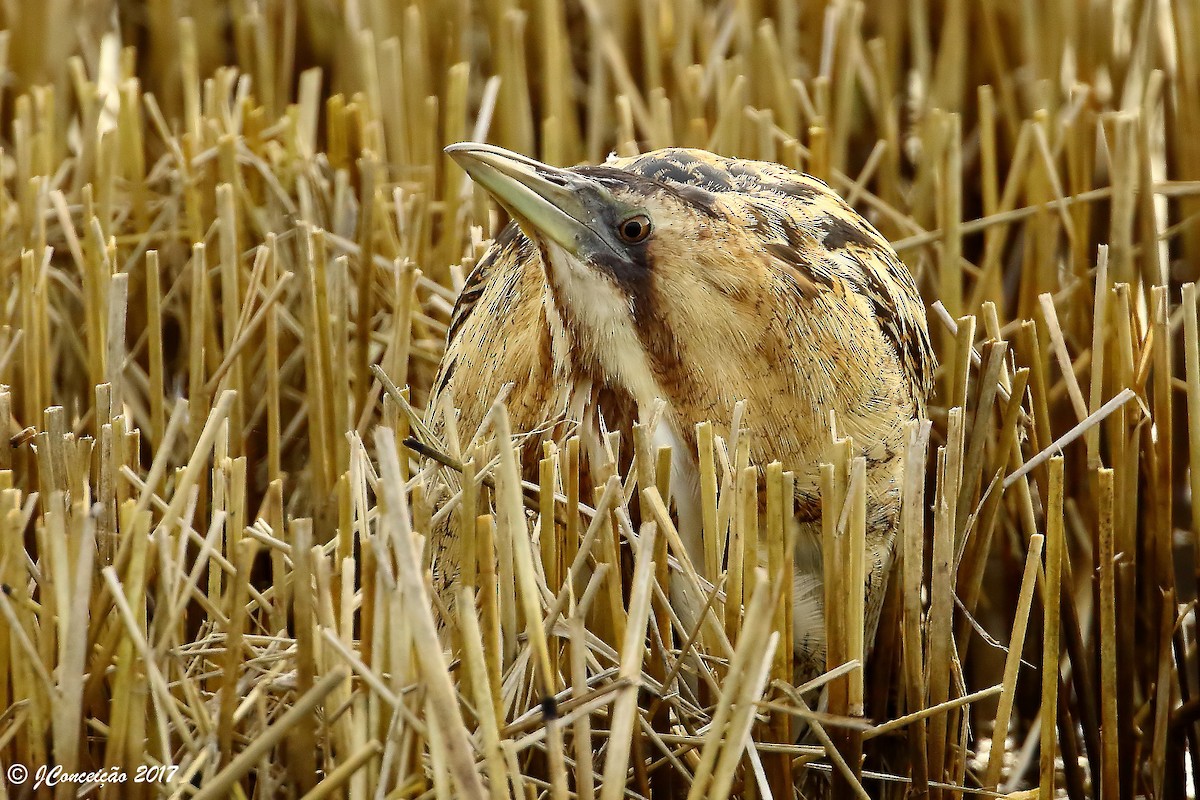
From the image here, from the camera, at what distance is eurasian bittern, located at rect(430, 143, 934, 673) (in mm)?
1865

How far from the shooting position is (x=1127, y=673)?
2074 millimetres

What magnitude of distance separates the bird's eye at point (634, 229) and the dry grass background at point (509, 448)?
283mm

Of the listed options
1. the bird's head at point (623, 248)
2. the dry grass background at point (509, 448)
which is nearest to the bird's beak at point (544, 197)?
the bird's head at point (623, 248)

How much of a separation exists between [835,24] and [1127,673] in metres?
1.71

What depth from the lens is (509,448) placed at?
135cm

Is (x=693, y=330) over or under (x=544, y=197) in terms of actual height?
under

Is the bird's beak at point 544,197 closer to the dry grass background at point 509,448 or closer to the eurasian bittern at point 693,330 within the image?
the eurasian bittern at point 693,330

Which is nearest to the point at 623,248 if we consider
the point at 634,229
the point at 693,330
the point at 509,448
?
the point at 634,229

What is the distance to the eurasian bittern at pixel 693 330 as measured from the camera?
187 cm

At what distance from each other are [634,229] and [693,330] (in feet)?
0.49

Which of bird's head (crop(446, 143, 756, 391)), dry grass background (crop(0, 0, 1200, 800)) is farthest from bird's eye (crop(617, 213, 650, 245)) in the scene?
dry grass background (crop(0, 0, 1200, 800))

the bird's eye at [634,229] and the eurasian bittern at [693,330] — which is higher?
the bird's eye at [634,229]

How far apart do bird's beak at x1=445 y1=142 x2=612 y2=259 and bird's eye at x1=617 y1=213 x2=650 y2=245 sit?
0.9 inches

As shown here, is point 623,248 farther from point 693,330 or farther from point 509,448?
A: point 509,448
